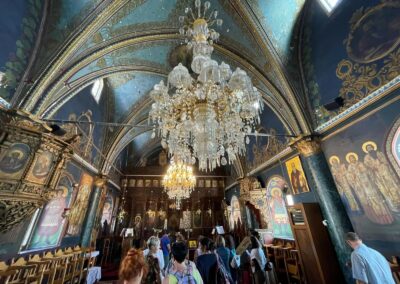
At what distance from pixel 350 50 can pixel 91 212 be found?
470 inches

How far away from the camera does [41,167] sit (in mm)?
4109

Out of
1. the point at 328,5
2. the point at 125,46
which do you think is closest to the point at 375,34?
the point at 328,5

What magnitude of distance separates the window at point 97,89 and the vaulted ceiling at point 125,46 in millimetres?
455

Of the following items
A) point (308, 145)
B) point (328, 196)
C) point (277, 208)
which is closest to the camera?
point (328, 196)

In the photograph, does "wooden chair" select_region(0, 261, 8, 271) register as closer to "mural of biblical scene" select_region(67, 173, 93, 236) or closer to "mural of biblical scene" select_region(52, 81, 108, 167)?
"mural of biblical scene" select_region(67, 173, 93, 236)

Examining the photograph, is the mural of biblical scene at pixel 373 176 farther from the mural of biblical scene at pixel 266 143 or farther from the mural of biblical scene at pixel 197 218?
the mural of biblical scene at pixel 197 218

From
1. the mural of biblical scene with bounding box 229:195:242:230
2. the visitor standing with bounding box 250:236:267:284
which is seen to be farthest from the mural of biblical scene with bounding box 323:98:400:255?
the mural of biblical scene with bounding box 229:195:242:230

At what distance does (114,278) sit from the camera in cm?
774

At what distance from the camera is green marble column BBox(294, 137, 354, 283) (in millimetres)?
4241

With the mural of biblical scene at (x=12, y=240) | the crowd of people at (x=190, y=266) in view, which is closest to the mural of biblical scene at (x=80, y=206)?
the mural of biblical scene at (x=12, y=240)

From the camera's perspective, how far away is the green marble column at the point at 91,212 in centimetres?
743

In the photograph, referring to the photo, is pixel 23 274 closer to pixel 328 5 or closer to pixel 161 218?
pixel 161 218

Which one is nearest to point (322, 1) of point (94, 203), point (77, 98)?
point (77, 98)

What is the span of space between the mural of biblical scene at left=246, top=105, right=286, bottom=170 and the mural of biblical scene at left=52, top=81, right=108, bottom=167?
787 centimetres
